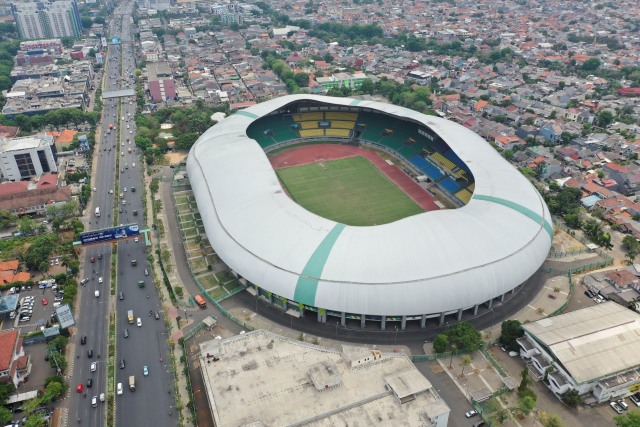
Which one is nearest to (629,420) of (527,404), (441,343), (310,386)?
(527,404)

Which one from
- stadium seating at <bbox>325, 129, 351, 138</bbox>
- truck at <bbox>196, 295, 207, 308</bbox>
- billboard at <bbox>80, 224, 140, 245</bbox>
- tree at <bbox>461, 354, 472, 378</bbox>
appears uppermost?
tree at <bbox>461, 354, 472, 378</bbox>

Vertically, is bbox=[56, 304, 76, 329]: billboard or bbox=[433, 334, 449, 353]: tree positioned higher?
bbox=[433, 334, 449, 353]: tree

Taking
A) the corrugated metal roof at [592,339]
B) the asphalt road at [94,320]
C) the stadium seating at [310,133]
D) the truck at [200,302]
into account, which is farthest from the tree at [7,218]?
the corrugated metal roof at [592,339]

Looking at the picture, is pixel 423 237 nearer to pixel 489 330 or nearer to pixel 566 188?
pixel 489 330

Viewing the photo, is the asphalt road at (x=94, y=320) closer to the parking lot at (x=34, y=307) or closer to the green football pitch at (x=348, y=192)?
the parking lot at (x=34, y=307)

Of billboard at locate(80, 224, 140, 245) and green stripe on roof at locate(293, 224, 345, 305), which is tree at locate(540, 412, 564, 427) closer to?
green stripe on roof at locate(293, 224, 345, 305)

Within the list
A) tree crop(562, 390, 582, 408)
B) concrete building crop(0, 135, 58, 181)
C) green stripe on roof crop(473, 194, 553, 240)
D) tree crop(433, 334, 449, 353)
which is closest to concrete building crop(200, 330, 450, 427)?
tree crop(433, 334, 449, 353)

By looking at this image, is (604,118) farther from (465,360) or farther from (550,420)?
(550,420)
